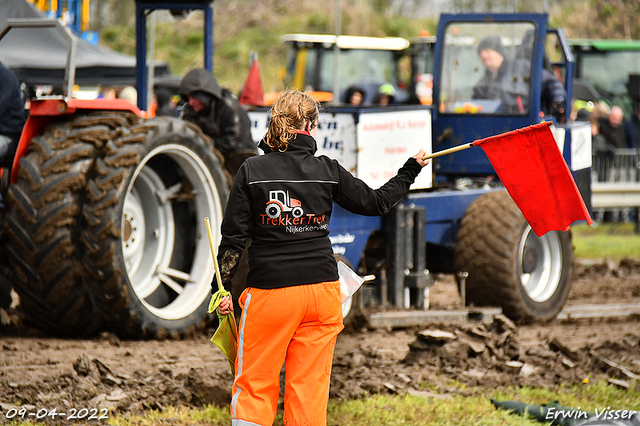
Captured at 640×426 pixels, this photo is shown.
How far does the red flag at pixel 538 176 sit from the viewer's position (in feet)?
14.5

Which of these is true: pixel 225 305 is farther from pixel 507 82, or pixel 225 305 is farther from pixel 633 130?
pixel 633 130

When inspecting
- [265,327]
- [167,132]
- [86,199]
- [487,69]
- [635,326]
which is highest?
[487,69]

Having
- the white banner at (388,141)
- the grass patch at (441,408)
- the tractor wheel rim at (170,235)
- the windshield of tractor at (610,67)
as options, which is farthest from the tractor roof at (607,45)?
the grass patch at (441,408)

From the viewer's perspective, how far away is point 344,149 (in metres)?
6.83

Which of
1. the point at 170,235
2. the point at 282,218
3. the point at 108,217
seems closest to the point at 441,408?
the point at 282,218

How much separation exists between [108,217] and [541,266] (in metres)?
3.97

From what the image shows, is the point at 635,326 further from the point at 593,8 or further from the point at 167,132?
the point at 593,8

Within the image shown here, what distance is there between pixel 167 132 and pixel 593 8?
28.1 meters

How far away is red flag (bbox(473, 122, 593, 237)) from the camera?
4418 mm

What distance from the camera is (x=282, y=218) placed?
3768 millimetres

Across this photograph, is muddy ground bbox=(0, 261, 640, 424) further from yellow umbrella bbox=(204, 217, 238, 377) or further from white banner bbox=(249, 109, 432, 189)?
white banner bbox=(249, 109, 432, 189)

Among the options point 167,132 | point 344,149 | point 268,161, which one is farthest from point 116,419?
point 344,149

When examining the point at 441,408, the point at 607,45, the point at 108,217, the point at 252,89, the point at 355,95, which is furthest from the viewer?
the point at 607,45

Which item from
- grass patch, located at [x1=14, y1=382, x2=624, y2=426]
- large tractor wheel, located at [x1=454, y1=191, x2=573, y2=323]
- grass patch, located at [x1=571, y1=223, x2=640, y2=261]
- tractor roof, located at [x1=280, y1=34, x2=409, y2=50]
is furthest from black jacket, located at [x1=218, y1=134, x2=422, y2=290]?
tractor roof, located at [x1=280, y1=34, x2=409, y2=50]
